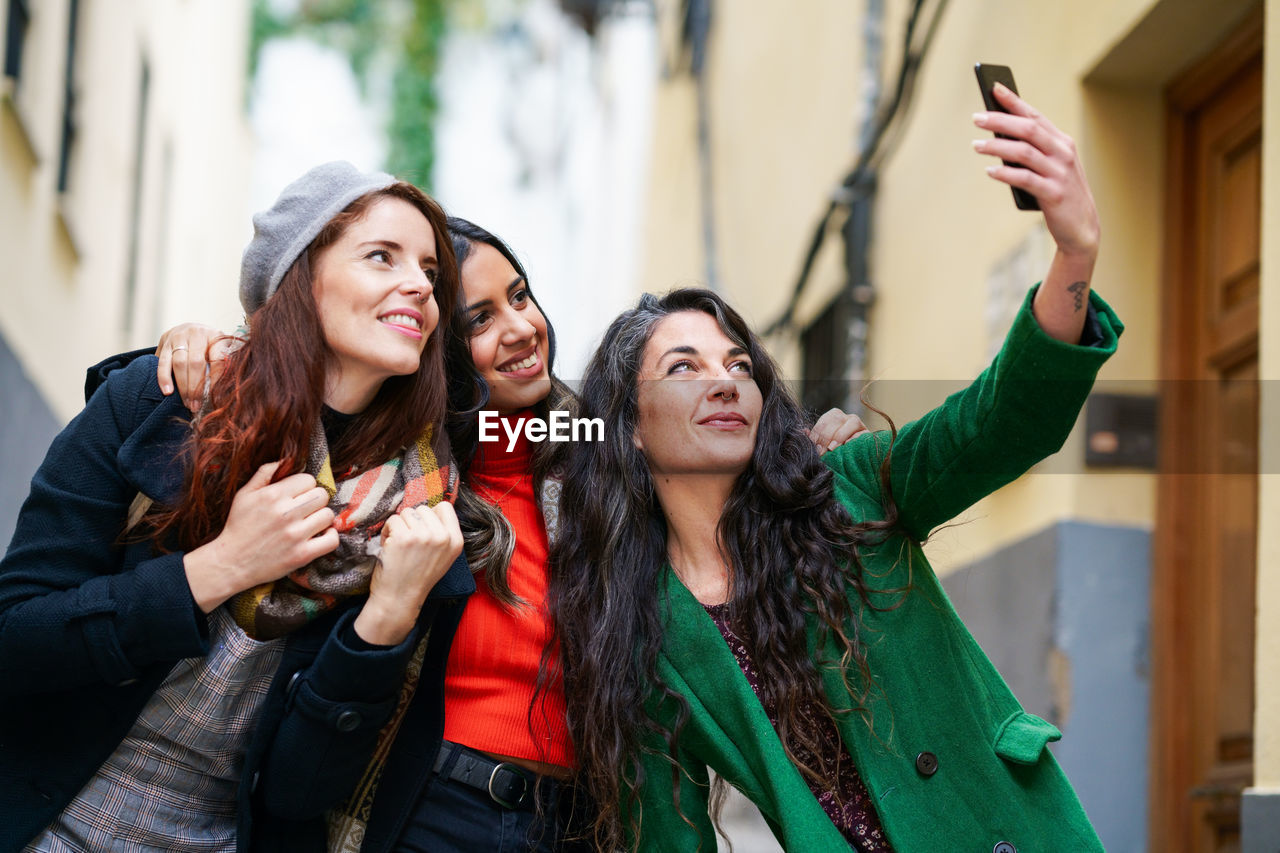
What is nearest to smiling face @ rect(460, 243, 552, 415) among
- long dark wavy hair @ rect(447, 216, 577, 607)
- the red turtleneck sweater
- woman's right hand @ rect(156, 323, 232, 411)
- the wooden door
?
long dark wavy hair @ rect(447, 216, 577, 607)

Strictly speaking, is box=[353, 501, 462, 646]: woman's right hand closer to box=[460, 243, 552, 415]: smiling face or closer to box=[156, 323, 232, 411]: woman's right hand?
box=[156, 323, 232, 411]: woman's right hand

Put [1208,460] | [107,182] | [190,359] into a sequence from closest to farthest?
[190,359]
[1208,460]
[107,182]

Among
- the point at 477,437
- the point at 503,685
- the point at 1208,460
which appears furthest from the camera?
the point at 1208,460

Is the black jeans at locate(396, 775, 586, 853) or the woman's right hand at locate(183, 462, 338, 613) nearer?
the woman's right hand at locate(183, 462, 338, 613)

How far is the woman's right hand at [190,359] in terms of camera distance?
2.89m

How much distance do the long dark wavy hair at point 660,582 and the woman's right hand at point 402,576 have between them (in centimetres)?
41

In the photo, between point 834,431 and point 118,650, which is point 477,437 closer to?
point 834,431

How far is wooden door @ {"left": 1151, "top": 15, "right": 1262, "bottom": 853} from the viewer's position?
14.3ft

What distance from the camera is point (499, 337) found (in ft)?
11.2

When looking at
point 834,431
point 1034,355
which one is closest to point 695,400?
point 834,431

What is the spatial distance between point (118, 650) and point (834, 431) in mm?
1626

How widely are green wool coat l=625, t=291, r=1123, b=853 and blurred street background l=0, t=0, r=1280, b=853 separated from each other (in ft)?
2.95

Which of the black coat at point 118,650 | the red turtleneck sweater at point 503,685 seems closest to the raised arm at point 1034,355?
the red turtleneck sweater at point 503,685

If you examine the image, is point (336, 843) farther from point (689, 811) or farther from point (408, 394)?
point (408, 394)
